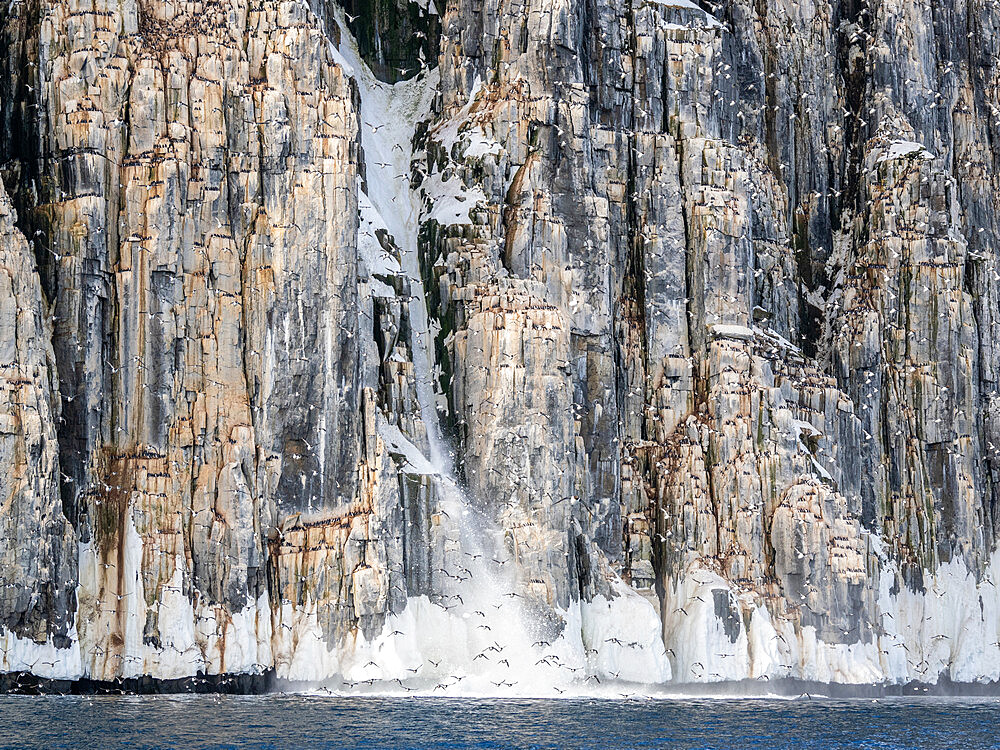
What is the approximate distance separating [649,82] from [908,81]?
2536cm

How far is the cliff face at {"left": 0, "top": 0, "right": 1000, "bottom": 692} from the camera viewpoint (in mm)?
118125

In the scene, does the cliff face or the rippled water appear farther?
the cliff face

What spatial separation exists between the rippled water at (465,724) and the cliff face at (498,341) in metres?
6.63

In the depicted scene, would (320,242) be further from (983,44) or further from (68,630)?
(983,44)

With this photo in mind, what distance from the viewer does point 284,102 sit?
127 metres

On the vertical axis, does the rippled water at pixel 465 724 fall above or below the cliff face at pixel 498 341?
below

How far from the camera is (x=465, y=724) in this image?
103375mm

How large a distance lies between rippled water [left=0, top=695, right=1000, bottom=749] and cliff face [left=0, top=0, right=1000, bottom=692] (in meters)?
6.63

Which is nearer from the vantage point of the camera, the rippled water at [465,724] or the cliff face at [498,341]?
the rippled water at [465,724]

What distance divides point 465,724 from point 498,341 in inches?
1328

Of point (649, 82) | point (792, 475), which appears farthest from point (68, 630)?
point (649, 82)

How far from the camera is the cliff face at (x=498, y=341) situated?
118125 mm

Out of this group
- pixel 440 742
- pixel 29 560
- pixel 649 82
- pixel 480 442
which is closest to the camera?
pixel 440 742

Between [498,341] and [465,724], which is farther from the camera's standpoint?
[498,341]
